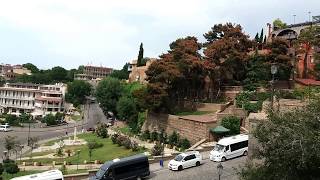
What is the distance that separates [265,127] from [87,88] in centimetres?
10932

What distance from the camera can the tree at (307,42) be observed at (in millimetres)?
50284

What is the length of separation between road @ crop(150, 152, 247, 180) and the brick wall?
27.5ft

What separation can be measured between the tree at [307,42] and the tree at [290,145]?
35147mm

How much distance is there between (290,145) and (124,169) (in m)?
14.4

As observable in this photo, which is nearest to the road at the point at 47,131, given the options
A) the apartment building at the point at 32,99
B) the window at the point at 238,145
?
the apartment building at the point at 32,99

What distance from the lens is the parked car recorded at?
30.4 m

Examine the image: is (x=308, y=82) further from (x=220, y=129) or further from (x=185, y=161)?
(x=185, y=161)

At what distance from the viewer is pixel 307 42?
171 feet

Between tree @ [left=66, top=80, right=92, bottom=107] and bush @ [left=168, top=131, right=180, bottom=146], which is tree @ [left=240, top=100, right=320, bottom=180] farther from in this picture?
tree @ [left=66, top=80, right=92, bottom=107]

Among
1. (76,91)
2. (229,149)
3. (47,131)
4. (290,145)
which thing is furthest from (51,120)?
(290,145)

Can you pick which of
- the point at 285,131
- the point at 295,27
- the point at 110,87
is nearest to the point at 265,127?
the point at 285,131

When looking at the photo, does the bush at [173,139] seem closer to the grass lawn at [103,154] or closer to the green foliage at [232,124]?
the grass lawn at [103,154]

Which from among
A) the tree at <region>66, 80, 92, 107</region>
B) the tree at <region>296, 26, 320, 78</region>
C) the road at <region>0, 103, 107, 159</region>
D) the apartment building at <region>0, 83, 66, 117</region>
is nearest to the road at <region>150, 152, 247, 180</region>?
the tree at <region>296, 26, 320, 78</region>

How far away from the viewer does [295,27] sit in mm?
64125
